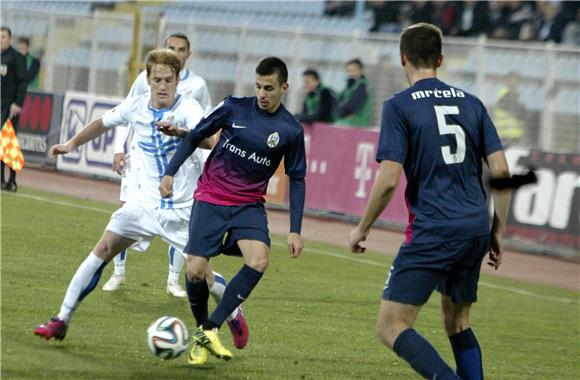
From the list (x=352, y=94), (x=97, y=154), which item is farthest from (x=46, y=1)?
(x=352, y=94)

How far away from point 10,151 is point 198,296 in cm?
644

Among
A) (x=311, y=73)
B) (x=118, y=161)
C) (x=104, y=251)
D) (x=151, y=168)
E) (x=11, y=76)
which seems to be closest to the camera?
(x=104, y=251)

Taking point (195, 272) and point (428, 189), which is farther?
point (195, 272)

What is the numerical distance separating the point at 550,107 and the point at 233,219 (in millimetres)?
10489

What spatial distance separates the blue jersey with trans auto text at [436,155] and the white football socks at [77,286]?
7.94 feet

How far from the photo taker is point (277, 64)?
805cm

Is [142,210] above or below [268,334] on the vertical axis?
above

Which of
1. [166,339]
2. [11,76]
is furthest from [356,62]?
[166,339]

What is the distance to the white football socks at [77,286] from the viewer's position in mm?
8023

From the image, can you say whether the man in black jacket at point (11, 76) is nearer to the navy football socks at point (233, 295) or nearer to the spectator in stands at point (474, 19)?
the spectator in stands at point (474, 19)

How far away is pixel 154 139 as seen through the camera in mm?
9094

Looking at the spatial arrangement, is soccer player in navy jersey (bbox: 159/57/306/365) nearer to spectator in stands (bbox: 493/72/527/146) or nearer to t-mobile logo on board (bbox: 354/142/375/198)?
t-mobile logo on board (bbox: 354/142/375/198)

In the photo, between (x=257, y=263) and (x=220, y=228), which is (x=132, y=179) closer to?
(x=220, y=228)

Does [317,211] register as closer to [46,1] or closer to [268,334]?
[268,334]
